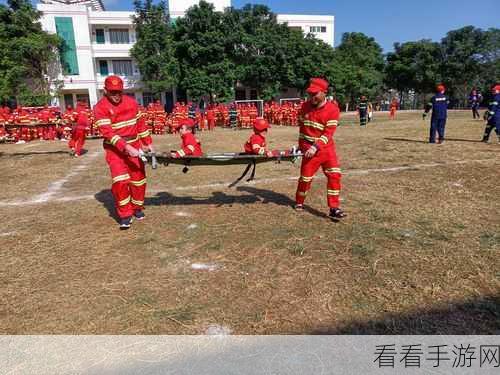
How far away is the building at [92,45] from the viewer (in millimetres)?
36344

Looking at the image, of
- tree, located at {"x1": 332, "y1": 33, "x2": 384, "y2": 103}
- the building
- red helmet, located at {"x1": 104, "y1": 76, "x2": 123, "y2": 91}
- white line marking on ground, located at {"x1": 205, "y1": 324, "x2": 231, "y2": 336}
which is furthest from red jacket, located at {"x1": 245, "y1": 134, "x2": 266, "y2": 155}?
tree, located at {"x1": 332, "y1": 33, "x2": 384, "y2": 103}

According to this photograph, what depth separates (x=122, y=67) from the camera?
133 feet

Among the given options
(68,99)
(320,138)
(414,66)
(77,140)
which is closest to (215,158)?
(320,138)

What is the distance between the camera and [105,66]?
40281mm

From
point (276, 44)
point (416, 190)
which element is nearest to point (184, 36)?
point (276, 44)

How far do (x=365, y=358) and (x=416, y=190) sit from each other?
4.77m

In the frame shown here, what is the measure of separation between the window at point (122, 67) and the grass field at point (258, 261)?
36.7m

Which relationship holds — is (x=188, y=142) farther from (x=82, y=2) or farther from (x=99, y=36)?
(x=82, y=2)

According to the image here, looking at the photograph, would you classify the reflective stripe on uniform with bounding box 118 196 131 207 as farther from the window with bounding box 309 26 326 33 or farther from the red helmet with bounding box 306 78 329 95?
the window with bounding box 309 26 326 33

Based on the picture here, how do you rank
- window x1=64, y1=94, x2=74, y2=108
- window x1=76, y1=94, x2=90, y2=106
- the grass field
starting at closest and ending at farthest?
the grass field → window x1=64, y1=94, x2=74, y2=108 → window x1=76, y1=94, x2=90, y2=106

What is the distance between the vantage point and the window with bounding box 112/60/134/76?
40.4 m

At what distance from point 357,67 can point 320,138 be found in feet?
153

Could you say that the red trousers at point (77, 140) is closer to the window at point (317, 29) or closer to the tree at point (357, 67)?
the tree at point (357, 67)

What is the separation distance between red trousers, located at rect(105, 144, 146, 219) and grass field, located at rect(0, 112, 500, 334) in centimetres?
32
